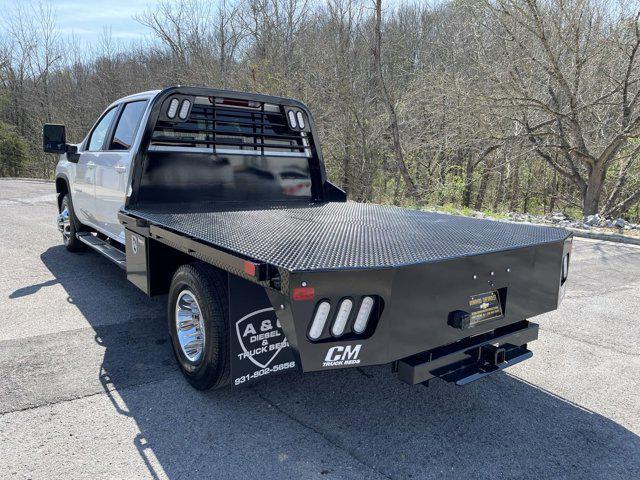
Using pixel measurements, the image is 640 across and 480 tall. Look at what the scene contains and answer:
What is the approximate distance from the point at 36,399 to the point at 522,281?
3.13m

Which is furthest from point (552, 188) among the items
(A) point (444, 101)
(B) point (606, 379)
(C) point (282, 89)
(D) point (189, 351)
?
(D) point (189, 351)

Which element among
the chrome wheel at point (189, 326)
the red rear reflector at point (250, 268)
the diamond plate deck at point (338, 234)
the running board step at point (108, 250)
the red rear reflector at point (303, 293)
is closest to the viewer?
the red rear reflector at point (303, 293)

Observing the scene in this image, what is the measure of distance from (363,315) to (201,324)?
1215 millimetres

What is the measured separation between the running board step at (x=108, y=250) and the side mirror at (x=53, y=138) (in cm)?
109

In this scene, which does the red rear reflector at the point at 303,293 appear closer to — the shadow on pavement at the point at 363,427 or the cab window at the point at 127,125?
the shadow on pavement at the point at 363,427

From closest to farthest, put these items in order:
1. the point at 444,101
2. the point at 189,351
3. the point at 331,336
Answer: the point at 331,336, the point at 189,351, the point at 444,101

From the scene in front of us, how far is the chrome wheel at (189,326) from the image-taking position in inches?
126

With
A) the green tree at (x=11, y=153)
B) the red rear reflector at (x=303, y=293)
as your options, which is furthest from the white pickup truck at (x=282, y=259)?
the green tree at (x=11, y=153)

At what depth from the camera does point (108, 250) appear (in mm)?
5148

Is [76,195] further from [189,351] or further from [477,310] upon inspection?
[477,310]

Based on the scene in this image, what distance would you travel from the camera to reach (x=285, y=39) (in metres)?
20.2

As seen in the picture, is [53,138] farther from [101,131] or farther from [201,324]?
[201,324]

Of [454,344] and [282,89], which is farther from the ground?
[282,89]

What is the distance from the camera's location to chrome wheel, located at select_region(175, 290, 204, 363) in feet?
10.5
